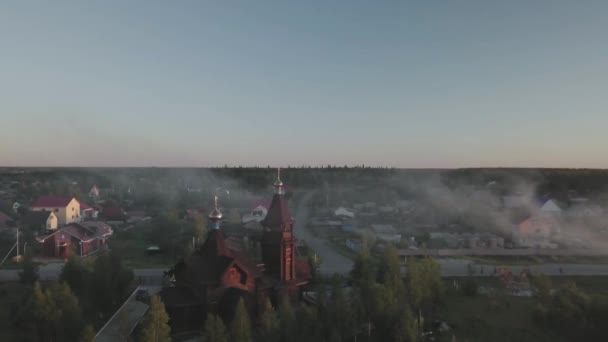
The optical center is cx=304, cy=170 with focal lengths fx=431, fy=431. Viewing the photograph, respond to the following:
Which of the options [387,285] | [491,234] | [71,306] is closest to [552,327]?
[387,285]

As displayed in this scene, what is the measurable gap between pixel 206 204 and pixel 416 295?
46.5m

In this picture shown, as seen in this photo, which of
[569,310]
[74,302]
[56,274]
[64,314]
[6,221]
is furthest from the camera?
[6,221]

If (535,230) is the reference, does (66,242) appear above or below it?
below

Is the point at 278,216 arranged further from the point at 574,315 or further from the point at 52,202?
the point at 52,202

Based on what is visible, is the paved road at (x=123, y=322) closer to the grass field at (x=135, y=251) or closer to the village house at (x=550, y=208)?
the grass field at (x=135, y=251)

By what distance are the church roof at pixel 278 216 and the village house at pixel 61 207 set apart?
3827 centimetres

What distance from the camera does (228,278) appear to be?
727 inches

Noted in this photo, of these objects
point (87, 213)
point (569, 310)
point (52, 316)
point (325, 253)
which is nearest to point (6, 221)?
point (87, 213)

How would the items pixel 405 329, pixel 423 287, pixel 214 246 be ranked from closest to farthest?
pixel 405 329 → pixel 214 246 → pixel 423 287

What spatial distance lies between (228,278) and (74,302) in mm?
6001

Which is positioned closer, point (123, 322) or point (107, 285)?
point (123, 322)

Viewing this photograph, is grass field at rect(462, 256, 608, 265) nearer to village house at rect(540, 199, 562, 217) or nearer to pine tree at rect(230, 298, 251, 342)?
village house at rect(540, 199, 562, 217)

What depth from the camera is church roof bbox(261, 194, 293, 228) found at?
20141 millimetres

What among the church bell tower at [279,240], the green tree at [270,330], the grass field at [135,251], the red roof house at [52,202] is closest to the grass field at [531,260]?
the church bell tower at [279,240]
